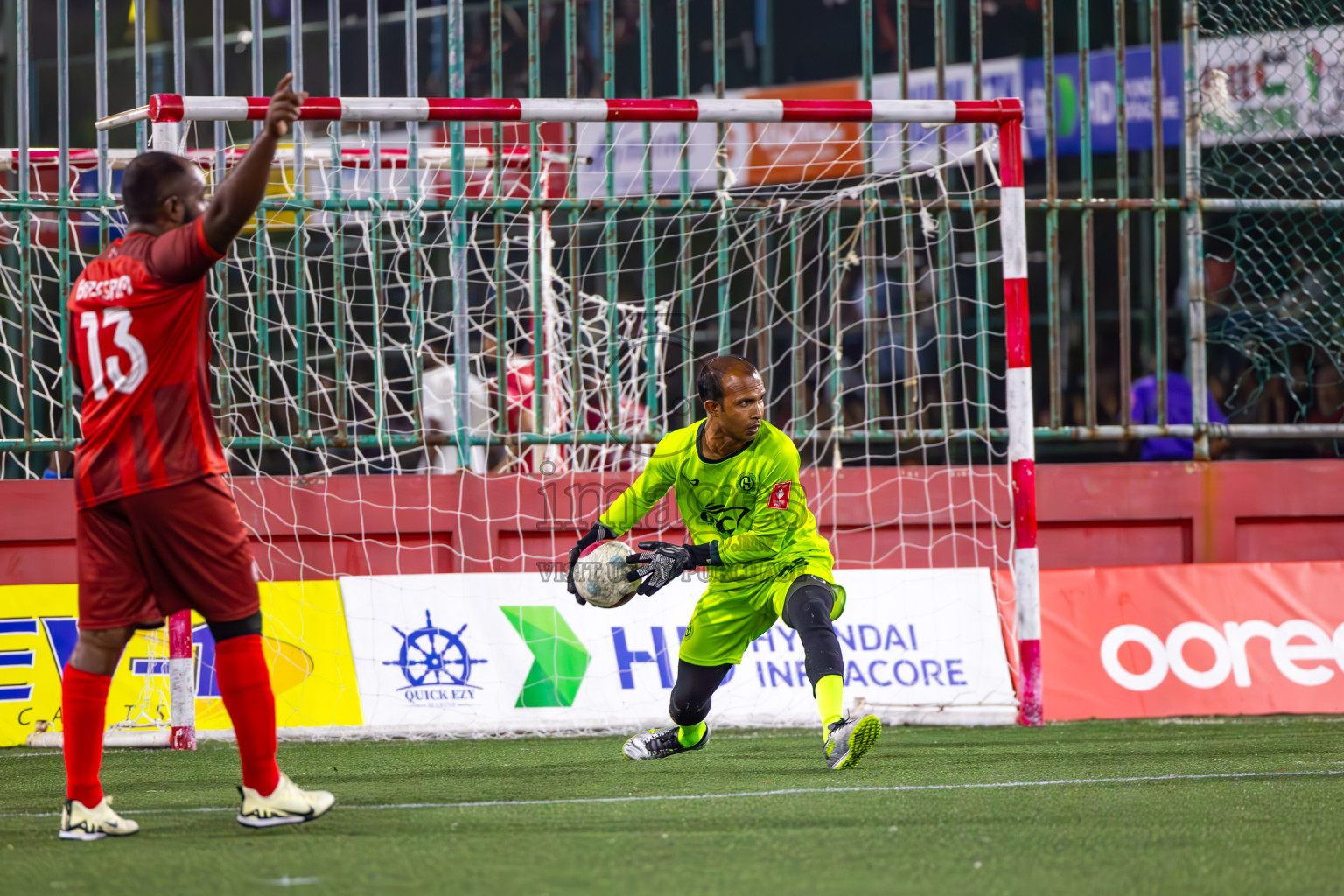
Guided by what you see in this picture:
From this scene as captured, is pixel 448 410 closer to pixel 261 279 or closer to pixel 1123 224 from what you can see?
pixel 261 279

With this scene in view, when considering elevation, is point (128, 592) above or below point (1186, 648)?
above

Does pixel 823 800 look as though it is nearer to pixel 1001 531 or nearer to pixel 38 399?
pixel 1001 531

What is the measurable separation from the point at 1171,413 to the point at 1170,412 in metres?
0.02

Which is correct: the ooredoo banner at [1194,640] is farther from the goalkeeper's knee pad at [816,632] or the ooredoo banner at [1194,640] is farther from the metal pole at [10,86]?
the metal pole at [10,86]

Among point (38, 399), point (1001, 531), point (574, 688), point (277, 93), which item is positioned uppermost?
point (277, 93)

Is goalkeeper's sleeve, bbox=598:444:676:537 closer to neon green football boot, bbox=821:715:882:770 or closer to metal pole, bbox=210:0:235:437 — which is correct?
neon green football boot, bbox=821:715:882:770

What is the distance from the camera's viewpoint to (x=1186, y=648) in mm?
7855

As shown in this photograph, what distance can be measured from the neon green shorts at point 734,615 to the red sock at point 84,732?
7.56 ft

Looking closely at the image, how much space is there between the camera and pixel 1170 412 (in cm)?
973

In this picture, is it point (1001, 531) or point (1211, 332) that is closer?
point (1001, 531)

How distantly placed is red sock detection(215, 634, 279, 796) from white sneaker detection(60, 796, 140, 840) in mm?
380

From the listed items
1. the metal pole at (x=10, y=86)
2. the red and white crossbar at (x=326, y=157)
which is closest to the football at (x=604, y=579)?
the red and white crossbar at (x=326, y=157)

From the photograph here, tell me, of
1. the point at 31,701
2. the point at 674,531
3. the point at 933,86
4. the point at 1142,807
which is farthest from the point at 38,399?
the point at 1142,807

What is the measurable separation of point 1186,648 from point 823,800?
3.91 meters
